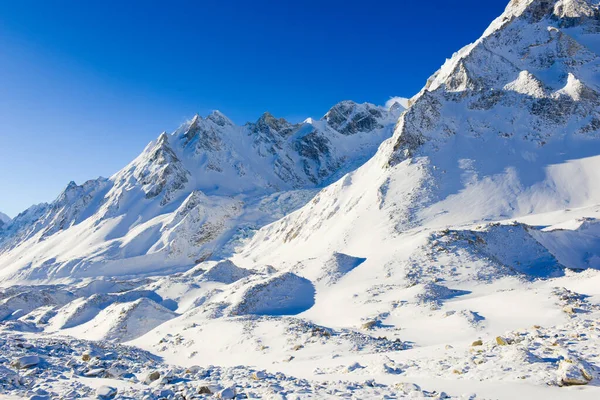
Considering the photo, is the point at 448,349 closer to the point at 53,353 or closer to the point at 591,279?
the point at 53,353

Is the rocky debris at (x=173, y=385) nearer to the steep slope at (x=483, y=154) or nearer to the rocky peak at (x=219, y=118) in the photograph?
the steep slope at (x=483, y=154)

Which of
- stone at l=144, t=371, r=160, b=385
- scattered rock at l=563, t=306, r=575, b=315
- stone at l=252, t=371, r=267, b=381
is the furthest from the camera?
scattered rock at l=563, t=306, r=575, b=315

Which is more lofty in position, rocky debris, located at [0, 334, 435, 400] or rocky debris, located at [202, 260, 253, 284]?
rocky debris, located at [202, 260, 253, 284]

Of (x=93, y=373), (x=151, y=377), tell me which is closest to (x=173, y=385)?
(x=151, y=377)

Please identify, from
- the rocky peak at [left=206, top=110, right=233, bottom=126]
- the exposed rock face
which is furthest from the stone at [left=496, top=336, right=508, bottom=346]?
the rocky peak at [left=206, top=110, right=233, bottom=126]

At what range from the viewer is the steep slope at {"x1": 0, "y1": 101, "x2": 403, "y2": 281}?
102625mm

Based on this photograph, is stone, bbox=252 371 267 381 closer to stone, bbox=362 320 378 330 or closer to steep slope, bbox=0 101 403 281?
stone, bbox=362 320 378 330

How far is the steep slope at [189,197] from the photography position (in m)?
103

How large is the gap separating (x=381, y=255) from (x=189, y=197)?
3277 inches

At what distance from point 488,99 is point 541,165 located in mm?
22265

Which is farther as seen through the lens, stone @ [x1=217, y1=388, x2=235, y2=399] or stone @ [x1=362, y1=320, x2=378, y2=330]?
stone @ [x1=362, y1=320, x2=378, y2=330]

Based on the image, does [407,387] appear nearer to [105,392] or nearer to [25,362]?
[105,392]

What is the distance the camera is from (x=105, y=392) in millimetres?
9344

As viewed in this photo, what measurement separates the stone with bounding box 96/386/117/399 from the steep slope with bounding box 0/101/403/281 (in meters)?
89.9
